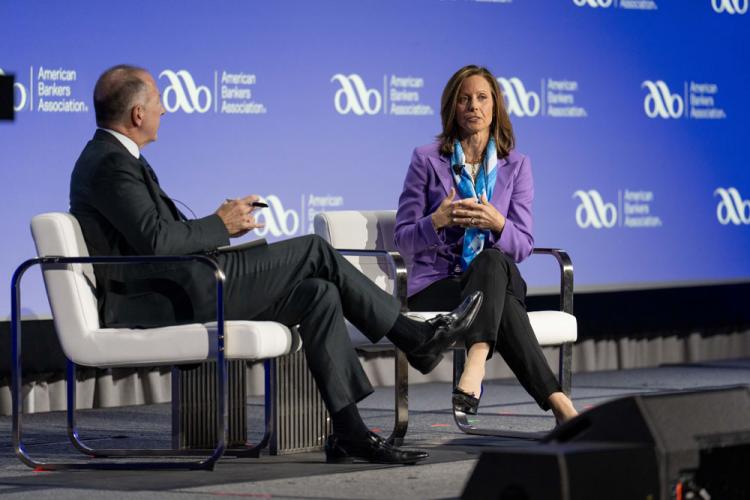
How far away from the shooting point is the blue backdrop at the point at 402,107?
502 cm

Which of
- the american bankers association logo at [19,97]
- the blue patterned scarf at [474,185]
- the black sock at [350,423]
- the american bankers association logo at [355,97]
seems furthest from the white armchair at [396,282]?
the american bankers association logo at [355,97]

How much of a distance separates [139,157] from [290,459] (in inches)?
35.7

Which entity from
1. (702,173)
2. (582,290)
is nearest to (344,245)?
(582,290)

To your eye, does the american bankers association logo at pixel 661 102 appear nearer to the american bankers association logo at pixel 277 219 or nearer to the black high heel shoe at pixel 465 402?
the american bankers association logo at pixel 277 219

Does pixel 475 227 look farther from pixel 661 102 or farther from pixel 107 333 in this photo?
pixel 661 102

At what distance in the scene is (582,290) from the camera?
6.48m

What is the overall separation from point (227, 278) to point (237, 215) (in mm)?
165

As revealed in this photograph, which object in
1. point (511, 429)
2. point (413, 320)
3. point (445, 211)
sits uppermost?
point (445, 211)

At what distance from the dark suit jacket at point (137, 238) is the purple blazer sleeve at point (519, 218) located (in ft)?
3.12

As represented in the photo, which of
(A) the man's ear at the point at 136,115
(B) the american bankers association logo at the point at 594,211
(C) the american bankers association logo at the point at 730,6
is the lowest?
(B) the american bankers association logo at the point at 594,211

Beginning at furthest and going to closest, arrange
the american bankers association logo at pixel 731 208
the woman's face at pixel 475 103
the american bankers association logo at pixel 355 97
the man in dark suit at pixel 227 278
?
the american bankers association logo at pixel 731 208 → the american bankers association logo at pixel 355 97 → the woman's face at pixel 475 103 → the man in dark suit at pixel 227 278

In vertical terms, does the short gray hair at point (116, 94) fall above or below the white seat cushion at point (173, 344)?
above

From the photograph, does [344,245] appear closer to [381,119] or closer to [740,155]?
[381,119]

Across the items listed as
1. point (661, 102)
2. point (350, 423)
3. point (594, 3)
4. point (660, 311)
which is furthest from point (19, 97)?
point (660, 311)
